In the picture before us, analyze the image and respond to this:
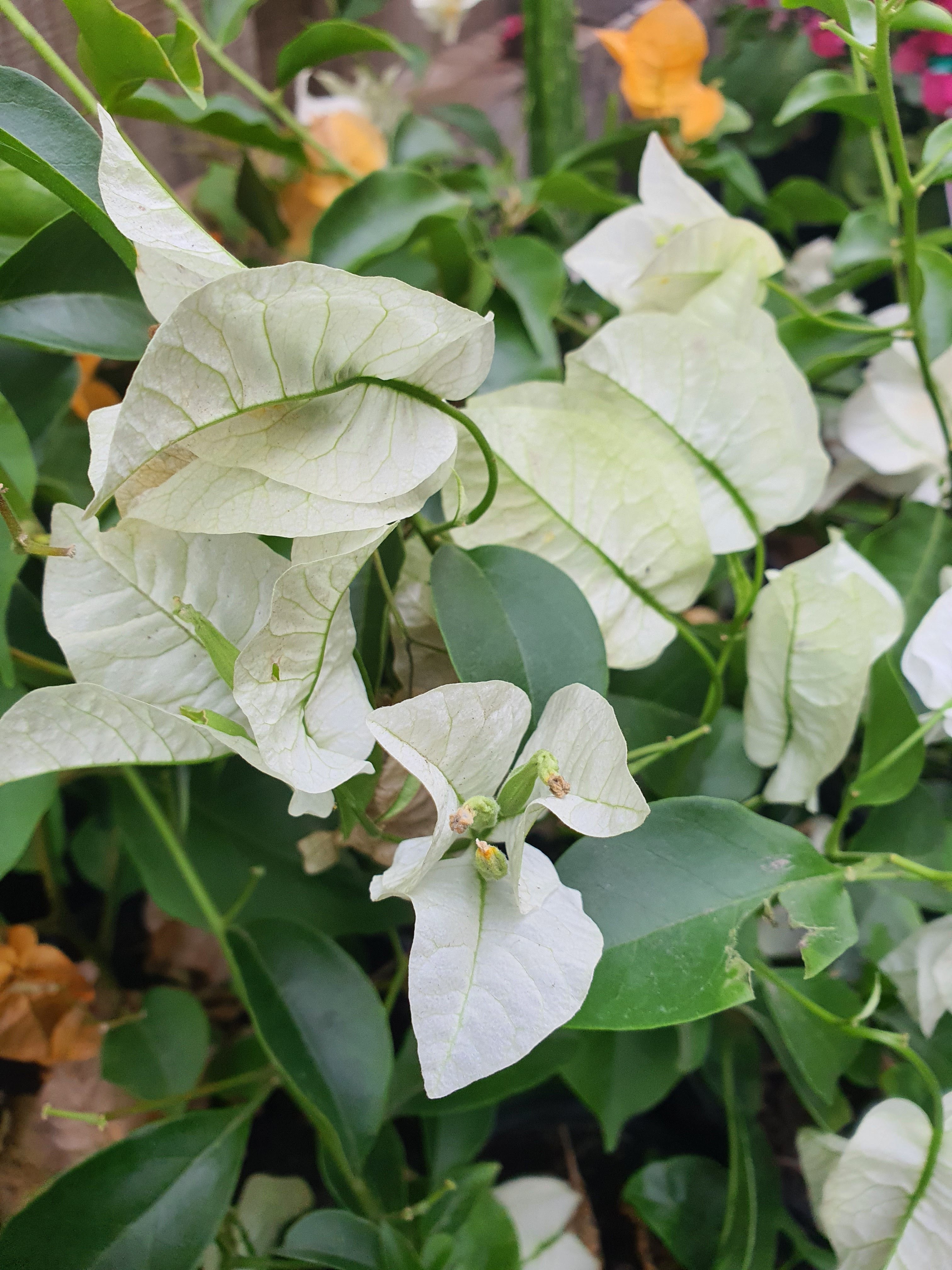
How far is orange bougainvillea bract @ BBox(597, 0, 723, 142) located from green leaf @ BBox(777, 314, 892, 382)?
18cm

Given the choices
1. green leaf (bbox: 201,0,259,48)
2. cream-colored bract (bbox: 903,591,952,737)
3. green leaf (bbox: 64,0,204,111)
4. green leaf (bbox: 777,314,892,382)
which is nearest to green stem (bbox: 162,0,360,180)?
green leaf (bbox: 201,0,259,48)

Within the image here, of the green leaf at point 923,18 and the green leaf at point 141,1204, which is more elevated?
the green leaf at point 923,18

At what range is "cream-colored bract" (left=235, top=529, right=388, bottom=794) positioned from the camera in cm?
21

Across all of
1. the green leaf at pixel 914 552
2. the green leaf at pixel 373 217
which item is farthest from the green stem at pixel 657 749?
the green leaf at pixel 373 217

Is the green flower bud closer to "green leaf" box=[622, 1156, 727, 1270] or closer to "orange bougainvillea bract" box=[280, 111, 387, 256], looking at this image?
"green leaf" box=[622, 1156, 727, 1270]

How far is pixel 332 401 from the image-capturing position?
213 mm

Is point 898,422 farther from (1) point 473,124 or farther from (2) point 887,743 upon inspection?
(1) point 473,124

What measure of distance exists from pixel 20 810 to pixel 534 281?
0.32 meters

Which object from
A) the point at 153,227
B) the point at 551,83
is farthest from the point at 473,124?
the point at 153,227

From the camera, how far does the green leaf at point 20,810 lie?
28 cm

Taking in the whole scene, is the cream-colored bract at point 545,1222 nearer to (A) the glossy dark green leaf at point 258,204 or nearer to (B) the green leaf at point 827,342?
(B) the green leaf at point 827,342

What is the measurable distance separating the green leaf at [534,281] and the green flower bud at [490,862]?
259 millimetres

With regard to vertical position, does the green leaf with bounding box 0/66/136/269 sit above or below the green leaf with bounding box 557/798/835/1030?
above

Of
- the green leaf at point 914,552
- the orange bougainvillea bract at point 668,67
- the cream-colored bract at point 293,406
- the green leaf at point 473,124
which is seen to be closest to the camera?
the cream-colored bract at point 293,406
